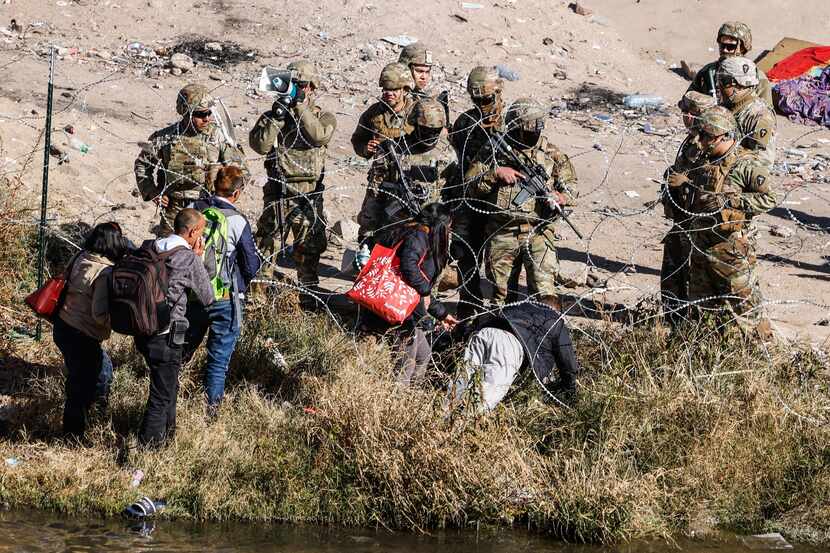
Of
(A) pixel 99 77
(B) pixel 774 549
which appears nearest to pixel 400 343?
(B) pixel 774 549

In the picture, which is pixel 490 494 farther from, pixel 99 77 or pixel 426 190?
pixel 99 77

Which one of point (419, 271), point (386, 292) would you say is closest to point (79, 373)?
point (386, 292)

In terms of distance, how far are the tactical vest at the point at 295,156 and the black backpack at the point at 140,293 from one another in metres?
2.39

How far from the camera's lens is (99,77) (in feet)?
44.1

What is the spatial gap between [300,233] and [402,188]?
0.76 m

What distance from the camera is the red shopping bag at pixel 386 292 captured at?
6.30 m

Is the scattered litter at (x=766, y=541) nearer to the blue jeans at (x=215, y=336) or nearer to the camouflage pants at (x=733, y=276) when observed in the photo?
the camouflage pants at (x=733, y=276)

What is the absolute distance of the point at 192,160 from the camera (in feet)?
24.7

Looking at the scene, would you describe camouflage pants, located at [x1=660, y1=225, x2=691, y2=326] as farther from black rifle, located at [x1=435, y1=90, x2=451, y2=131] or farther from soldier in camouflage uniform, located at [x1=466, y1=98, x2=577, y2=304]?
black rifle, located at [x1=435, y1=90, x2=451, y2=131]

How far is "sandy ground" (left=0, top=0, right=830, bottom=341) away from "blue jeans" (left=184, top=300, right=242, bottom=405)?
7.58ft

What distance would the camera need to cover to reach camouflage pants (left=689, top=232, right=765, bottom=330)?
23.3 ft

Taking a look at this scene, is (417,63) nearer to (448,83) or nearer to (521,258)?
(521,258)

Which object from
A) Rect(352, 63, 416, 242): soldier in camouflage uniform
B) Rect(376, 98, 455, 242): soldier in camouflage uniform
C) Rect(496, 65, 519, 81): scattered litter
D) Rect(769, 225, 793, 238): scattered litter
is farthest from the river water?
Rect(496, 65, 519, 81): scattered litter

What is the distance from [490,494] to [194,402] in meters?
1.71
